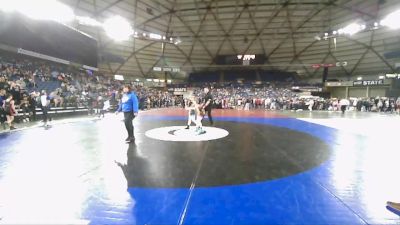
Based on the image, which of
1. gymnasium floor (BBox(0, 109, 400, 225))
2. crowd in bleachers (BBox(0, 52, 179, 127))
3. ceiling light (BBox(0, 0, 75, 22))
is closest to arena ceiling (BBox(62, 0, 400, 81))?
ceiling light (BBox(0, 0, 75, 22))

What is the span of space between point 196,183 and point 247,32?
96.7ft

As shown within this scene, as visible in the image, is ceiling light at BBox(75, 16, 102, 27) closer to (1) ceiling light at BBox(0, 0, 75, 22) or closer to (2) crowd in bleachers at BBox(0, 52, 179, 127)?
(1) ceiling light at BBox(0, 0, 75, 22)

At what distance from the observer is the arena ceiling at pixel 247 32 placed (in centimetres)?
2291

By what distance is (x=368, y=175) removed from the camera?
3561 mm

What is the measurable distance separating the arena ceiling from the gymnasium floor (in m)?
21.4

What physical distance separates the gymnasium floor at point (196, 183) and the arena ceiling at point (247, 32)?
21.4 metres

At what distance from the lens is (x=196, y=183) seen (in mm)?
3182

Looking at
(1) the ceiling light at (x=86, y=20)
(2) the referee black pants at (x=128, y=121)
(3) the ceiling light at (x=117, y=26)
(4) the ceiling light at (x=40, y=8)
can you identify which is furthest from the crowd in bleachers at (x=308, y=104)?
(2) the referee black pants at (x=128, y=121)

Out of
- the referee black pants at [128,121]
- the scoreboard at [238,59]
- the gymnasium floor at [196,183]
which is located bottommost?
the gymnasium floor at [196,183]

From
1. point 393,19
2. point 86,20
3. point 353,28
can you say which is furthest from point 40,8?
point 393,19

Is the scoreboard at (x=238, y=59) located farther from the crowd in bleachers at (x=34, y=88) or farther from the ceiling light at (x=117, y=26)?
the crowd in bleachers at (x=34, y=88)

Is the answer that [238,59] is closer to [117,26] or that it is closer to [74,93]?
[117,26]

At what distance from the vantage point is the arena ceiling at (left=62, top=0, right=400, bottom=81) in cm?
2291

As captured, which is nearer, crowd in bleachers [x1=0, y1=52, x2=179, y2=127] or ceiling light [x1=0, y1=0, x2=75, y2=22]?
crowd in bleachers [x1=0, y1=52, x2=179, y2=127]
